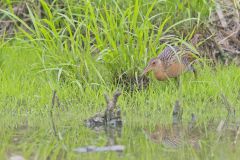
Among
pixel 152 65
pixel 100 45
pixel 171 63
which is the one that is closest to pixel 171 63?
pixel 171 63

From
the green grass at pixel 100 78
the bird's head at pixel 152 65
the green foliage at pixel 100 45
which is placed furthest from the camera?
the green foliage at pixel 100 45

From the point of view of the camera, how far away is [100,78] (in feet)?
24.3

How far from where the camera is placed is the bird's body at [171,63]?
24.5 feet

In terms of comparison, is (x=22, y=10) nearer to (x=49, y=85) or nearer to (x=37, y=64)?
(x=37, y=64)

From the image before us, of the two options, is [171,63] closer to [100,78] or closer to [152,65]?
[152,65]

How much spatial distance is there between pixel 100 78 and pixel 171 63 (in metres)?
0.78

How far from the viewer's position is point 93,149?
5398 mm

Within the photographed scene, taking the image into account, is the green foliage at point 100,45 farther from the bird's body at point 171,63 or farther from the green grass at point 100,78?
the bird's body at point 171,63

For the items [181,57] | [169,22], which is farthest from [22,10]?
[181,57]

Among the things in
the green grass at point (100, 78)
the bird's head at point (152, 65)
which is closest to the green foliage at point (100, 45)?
the green grass at point (100, 78)

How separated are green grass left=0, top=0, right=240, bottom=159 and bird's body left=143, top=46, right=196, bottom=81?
0.38ft

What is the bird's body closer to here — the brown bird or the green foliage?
the brown bird

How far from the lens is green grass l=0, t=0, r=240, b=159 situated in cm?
649

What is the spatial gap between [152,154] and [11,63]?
3.48m
